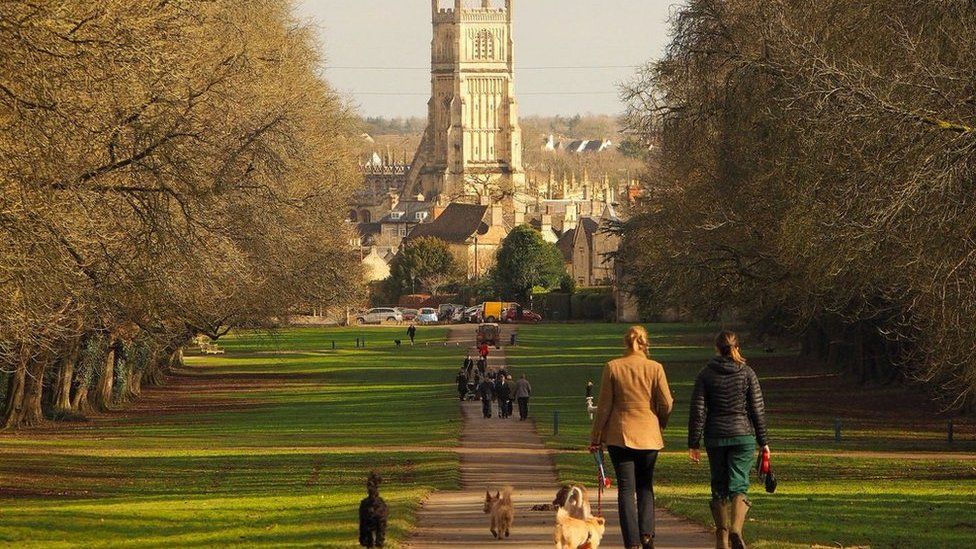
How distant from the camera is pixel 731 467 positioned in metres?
14.8

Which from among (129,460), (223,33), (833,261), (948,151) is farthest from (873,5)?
(223,33)

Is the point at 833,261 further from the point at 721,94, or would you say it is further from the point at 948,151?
the point at 721,94

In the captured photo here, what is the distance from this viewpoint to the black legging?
1467cm

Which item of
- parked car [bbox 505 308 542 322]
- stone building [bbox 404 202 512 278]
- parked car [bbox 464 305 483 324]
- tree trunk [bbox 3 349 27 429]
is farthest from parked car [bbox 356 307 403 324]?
tree trunk [bbox 3 349 27 429]

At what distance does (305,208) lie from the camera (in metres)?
43.3

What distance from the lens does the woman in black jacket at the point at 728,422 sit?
48.3 ft

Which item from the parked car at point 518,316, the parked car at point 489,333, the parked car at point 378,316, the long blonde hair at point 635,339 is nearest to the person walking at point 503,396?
the long blonde hair at point 635,339

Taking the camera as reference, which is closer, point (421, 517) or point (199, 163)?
point (421, 517)

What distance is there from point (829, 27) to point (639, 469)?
52.1ft

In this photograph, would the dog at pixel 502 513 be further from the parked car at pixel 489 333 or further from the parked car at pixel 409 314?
the parked car at pixel 409 314

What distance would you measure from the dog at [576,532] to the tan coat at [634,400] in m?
0.66

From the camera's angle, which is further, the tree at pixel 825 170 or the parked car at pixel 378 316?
the parked car at pixel 378 316

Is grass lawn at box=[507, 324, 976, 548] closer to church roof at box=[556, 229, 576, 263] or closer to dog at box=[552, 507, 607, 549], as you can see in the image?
dog at box=[552, 507, 607, 549]

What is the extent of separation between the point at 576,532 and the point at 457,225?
17180cm
